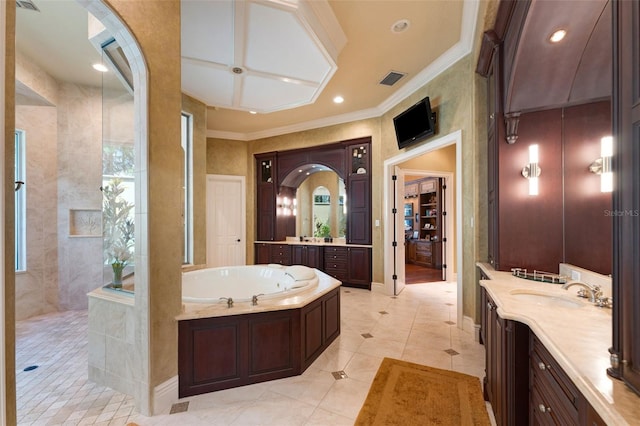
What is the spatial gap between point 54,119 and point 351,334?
5116 millimetres

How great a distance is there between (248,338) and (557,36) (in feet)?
9.88

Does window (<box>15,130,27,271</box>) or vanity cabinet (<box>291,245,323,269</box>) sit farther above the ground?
window (<box>15,130,27,271</box>)

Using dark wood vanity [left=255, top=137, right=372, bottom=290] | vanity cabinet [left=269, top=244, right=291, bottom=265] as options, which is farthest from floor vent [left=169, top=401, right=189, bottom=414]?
vanity cabinet [left=269, top=244, right=291, bottom=265]

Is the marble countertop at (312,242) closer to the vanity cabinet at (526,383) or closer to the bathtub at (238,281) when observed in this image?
the bathtub at (238,281)

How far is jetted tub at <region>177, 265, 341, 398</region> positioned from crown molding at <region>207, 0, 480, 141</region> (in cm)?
305

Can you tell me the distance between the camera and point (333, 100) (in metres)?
4.65

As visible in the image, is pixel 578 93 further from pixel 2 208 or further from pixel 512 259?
pixel 2 208

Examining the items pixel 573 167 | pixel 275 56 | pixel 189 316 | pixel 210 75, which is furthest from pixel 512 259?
pixel 210 75

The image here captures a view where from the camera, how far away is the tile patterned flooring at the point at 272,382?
189 centimetres

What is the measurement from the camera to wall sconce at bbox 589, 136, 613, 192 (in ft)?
5.94

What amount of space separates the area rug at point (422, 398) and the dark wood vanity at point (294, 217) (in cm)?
283

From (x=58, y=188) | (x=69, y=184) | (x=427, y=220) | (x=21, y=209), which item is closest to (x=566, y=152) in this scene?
(x=427, y=220)

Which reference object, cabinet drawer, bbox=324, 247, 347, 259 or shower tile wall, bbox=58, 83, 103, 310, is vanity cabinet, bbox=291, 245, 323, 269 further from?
shower tile wall, bbox=58, 83, 103, 310

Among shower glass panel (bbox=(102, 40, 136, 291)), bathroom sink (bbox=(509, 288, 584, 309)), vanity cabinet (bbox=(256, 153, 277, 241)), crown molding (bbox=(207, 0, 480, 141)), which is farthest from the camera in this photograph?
vanity cabinet (bbox=(256, 153, 277, 241))
